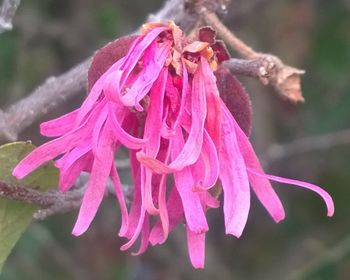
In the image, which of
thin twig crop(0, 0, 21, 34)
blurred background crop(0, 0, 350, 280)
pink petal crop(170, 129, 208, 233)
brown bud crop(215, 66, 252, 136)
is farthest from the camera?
blurred background crop(0, 0, 350, 280)

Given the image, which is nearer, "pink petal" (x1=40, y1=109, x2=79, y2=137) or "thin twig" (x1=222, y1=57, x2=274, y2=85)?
"pink petal" (x1=40, y1=109, x2=79, y2=137)

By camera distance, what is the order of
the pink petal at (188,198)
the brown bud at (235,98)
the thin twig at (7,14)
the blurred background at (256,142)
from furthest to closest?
1. the blurred background at (256,142)
2. the thin twig at (7,14)
3. the brown bud at (235,98)
4. the pink petal at (188,198)

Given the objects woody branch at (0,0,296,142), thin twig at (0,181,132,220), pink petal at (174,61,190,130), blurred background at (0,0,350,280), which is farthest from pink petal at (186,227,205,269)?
blurred background at (0,0,350,280)

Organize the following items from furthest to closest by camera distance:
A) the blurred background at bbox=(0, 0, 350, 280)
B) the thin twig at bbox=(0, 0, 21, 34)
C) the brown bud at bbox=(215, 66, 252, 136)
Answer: the blurred background at bbox=(0, 0, 350, 280), the thin twig at bbox=(0, 0, 21, 34), the brown bud at bbox=(215, 66, 252, 136)

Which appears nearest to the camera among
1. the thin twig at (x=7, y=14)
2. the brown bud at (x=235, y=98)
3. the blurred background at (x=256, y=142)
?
the brown bud at (x=235, y=98)

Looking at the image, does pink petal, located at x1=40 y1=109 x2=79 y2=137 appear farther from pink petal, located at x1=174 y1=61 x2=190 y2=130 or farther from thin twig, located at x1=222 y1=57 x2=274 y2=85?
thin twig, located at x1=222 y1=57 x2=274 y2=85

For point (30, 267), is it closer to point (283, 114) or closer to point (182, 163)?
point (283, 114)

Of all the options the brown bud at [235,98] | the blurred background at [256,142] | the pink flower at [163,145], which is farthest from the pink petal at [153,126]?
the blurred background at [256,142]

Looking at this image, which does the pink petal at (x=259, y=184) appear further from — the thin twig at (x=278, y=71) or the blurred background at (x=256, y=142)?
the blurred background at (x=256, y=142)
